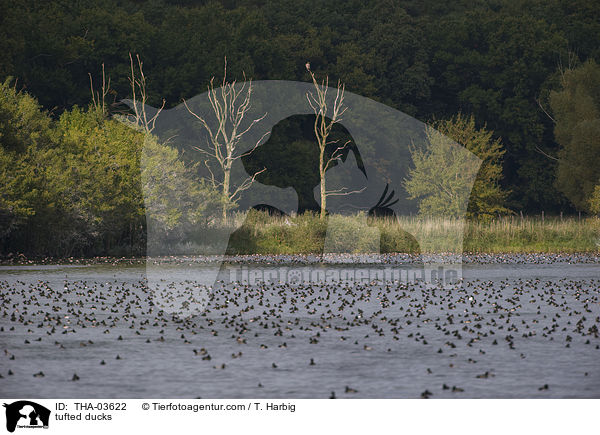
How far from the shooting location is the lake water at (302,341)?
1268 cm

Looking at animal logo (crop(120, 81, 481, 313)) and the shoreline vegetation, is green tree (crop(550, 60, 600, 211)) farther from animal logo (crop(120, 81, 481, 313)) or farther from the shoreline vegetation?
the shoreline vegetation

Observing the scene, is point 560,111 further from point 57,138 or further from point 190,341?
point 190,341

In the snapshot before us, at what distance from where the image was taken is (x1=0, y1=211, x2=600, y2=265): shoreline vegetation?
4472 cm

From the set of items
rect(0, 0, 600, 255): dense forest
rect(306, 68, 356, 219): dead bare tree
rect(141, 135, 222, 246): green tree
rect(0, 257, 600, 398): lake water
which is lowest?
rect(0, 257, 600, 398): lake water

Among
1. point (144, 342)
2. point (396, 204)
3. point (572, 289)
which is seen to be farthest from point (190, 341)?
point (396, 204)

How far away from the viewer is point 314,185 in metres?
72.7

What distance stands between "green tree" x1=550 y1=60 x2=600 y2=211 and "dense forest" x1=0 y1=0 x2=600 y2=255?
0.12m

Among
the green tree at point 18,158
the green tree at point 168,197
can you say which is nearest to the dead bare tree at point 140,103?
the green tree at point 168,197

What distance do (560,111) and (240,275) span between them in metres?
51.2
